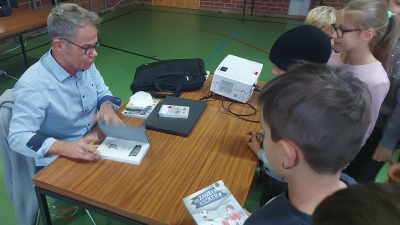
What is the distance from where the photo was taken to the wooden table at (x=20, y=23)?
9.71 feet

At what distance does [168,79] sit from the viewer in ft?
5.99

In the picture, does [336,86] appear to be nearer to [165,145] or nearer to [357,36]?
[165,145]

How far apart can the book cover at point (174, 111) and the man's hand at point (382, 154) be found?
110cm

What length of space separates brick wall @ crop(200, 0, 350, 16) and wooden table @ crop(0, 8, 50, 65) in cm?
417

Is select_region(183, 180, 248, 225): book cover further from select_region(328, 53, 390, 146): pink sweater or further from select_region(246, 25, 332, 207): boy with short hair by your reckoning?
select_region(328, 53, 390, 146): pink sweater

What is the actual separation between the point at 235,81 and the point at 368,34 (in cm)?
70

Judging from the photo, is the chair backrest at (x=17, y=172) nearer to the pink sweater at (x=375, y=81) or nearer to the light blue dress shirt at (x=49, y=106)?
the light blue dress shirt at (x=49, y=106)

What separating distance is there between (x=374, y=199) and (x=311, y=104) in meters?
0.33

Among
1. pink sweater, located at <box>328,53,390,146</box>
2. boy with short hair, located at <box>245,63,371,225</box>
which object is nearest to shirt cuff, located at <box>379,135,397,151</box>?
pink sweater, located at <box>328,53,390,146</box>

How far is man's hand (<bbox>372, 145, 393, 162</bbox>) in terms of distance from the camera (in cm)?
165

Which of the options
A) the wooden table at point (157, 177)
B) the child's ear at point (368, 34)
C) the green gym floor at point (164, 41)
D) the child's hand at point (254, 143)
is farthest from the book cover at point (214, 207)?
the green gym floor at point (164, 41)

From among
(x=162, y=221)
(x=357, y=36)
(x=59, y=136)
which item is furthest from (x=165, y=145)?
(x=357, y=36)

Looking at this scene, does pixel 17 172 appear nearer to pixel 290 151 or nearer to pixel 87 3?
pixel 290 151

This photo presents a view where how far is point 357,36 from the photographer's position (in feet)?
4.91
